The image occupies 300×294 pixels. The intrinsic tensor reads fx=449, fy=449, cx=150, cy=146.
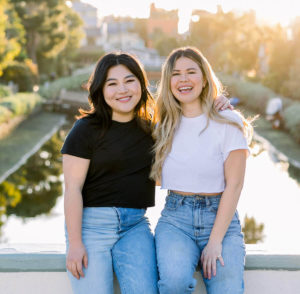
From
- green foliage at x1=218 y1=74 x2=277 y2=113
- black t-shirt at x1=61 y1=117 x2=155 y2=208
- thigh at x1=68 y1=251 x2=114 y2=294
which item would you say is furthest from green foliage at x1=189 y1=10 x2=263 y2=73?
thigh at x1=68 y1=251 x2=114 y2=294

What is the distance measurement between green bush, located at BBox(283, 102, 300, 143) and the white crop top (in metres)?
11.0

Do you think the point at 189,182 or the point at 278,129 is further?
the point at 278,129

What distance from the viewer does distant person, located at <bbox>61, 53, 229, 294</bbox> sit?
5.42 ft

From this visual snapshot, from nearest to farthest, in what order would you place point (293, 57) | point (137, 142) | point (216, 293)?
point (216, 293)
point (137, 142)
point (293, 57)

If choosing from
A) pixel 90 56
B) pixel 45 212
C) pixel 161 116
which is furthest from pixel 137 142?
pixel 90 56

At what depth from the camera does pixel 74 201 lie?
1795mm

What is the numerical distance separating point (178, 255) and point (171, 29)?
5746 centimetres

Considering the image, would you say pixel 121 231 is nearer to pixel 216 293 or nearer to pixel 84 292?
pixel 84 292

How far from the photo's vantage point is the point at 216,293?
1.62m

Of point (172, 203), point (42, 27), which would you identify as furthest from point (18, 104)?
point (172, 203)

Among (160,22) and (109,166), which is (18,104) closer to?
(109,166)

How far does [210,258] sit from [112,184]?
0.51m

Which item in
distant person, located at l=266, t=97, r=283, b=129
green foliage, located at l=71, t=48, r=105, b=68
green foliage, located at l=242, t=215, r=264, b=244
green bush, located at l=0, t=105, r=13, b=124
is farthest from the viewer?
green foliage, located at l=71, t=48, r=105, b=68

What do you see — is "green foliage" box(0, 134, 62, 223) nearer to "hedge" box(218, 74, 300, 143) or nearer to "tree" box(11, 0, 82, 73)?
"hedge" box(218, 74, 300, 143)
